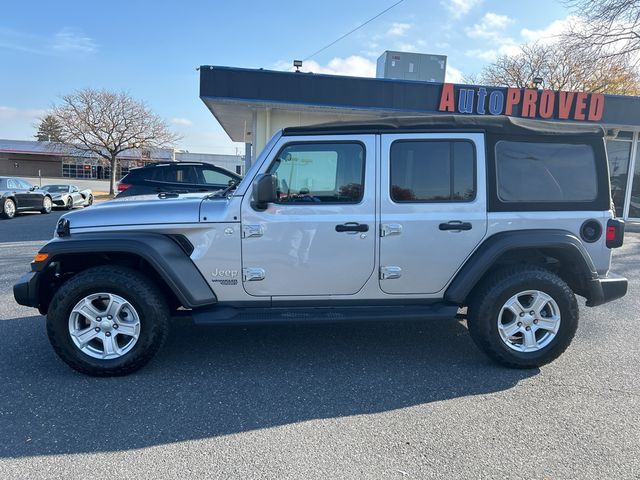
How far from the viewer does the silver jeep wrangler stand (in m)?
3.38

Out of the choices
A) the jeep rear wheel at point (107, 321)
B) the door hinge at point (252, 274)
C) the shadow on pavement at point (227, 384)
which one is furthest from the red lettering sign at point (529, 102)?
the jeep rear wheel at point (107, 321)

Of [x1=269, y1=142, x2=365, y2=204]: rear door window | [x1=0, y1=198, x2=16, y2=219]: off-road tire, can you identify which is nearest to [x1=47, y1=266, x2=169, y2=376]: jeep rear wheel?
[x1=269, y1=142, x2=365, y2=204]: rear door window

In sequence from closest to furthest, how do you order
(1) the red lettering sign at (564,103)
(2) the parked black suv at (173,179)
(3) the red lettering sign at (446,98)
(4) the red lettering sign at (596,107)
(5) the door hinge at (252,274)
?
(5) the door hinge at (252,274), (2) the parked black suv at (173,179), (3) the red lettering sign at (446,98), (1) the red lettering sign at (564,103), (4) the red lettering sign at (596,107)

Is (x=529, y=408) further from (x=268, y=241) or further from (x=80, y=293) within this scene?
(x=80, y=293)

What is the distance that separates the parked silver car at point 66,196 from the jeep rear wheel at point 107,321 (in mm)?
17432

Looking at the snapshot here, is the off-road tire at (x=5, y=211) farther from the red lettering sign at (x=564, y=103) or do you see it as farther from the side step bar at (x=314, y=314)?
the red lettering sign at (x=564, y=103)

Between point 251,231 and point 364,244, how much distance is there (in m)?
0.94

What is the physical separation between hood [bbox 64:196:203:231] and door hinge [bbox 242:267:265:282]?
1.88 feet

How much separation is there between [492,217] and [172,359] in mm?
3044

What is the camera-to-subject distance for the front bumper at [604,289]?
363cm

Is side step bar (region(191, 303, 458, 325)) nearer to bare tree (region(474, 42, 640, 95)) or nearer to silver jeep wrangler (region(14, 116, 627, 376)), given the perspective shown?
silver jeep wrangler (region(14, 116, 627, 376))

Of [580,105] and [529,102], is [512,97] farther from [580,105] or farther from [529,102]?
[580,105]

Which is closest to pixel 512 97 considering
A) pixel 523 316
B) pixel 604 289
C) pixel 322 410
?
pixel 604 289

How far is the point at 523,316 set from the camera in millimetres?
3592
